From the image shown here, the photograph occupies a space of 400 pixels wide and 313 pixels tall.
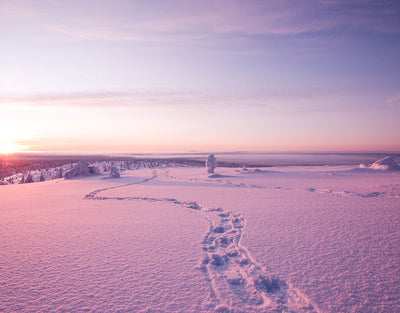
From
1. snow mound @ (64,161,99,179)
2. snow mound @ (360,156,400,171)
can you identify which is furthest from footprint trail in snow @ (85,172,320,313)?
snow mound @ (360,156,400,171)

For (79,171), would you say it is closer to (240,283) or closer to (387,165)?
(240,283)

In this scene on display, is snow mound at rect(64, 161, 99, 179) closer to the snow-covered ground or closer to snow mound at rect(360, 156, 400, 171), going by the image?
the snow-covered ground

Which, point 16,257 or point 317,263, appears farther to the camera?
point 16,257

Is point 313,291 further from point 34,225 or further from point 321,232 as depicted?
point 34,225

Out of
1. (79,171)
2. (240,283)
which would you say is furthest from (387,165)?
(79,171)

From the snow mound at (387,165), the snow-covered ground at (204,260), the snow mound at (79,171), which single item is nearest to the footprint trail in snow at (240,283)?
the snow-covered ground at (204,260)

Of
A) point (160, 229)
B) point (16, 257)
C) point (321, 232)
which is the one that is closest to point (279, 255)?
point (321, 232)
